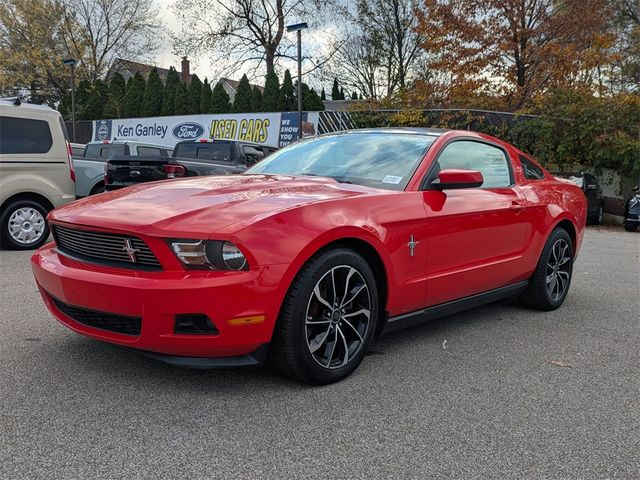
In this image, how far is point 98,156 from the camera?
42.2ft

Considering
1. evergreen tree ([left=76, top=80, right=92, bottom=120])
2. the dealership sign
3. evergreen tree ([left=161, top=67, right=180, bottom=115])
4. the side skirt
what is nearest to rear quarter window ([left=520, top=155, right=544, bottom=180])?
the side skirt

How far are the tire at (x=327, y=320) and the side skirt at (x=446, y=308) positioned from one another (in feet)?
0.82

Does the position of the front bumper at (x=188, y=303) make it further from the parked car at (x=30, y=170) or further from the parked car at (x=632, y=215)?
the parked car at (x=632, y=215)

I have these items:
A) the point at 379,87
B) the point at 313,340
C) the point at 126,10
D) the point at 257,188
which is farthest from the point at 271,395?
the point at 126,10

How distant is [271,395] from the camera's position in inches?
116

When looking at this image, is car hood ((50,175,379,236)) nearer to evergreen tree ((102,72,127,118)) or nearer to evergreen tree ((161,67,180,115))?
evergreen tree ((161,67,180,115))

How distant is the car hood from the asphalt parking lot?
2.82 feet

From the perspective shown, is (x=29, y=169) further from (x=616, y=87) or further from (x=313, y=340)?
(x=616, y=87)

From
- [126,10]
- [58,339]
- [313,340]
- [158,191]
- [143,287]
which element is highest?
[126,10]

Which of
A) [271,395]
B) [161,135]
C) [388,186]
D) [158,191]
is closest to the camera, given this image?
[271,395]

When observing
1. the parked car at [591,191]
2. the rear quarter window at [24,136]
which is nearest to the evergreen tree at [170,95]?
the parked car at [591,191]

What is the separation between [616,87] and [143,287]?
2242 centimetres

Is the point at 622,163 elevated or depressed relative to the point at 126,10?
depressed

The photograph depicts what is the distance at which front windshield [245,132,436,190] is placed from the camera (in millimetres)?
3789
